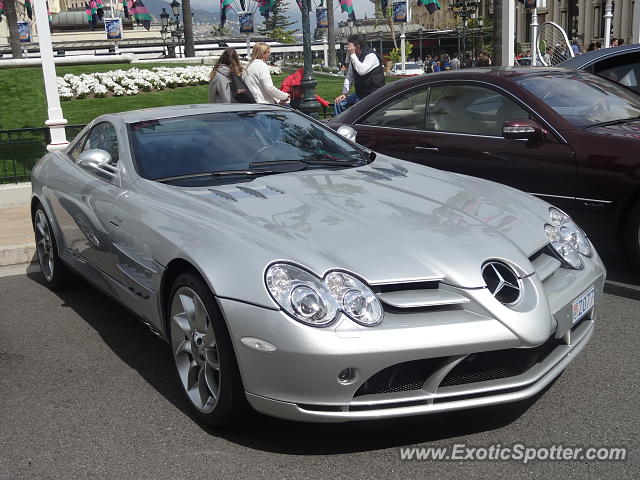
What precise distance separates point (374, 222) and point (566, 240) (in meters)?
0.99

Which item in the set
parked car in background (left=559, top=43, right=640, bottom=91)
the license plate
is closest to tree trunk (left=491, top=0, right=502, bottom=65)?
parked car in background (left=559, top=43, right=640, bottom=91)

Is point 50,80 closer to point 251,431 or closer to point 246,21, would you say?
point 251,431

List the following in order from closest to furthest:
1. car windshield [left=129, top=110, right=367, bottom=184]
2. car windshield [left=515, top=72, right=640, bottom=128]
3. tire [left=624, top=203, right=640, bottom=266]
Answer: car windshield [left=129, top=110, right=367, bottom=184], tire [left=624, top=203, right=640, bottom=266], car windshield [left=515, top=72, right=640, bottom=128]

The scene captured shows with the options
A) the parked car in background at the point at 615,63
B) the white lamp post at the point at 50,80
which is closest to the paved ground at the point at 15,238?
the white lamp post at the point at 50,80

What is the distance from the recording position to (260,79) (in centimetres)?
1000

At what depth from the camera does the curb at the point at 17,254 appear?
7340mm

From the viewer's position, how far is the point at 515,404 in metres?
3.72

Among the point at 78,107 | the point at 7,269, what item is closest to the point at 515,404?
the point at 7,269

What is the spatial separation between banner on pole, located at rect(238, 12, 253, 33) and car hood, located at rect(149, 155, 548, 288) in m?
47.6

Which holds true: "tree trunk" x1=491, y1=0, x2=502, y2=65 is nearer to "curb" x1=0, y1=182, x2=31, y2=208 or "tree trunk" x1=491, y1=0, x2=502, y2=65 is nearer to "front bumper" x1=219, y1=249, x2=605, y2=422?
"curb" x1=0, y1=182, x2=31, y2=208

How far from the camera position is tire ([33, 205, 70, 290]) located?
235 inches

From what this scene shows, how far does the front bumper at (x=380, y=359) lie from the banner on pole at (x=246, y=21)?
1924 inches

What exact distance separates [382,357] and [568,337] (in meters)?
0.99

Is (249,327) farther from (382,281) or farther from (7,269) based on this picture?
(7,269)
